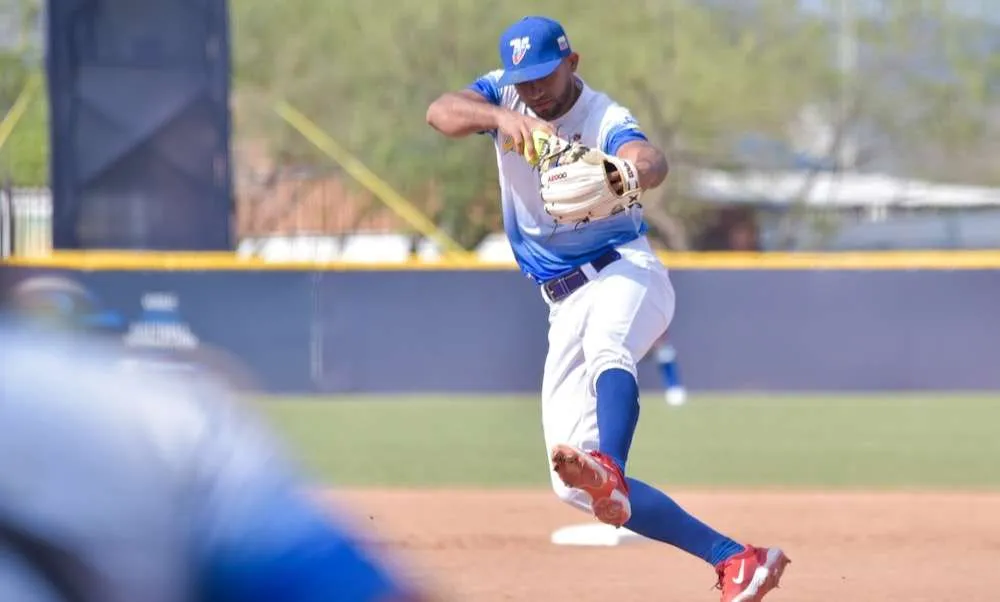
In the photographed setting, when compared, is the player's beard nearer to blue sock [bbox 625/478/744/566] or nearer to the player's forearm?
the player's forearm

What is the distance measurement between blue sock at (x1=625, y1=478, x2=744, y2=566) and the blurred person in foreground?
122 inches

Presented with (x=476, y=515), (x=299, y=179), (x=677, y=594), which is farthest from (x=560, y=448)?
(x=299, y=179)

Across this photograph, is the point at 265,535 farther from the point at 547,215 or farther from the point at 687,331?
the point at 687,331

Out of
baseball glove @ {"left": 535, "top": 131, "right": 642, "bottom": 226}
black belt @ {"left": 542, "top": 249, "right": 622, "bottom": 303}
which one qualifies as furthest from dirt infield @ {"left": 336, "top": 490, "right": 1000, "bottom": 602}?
baseball glove @ {"left": 535, "top": 131, "right": 642, "bottom": 226}

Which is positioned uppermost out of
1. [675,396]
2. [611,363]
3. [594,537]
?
[611,363]

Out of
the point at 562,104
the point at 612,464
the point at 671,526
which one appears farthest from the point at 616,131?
the point at 671,526

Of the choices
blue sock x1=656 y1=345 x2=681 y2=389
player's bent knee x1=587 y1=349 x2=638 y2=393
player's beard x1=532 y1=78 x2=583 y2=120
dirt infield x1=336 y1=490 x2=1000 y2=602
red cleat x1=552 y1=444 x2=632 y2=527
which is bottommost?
blue sock x1=656 y1=345 x2=681 y2=389

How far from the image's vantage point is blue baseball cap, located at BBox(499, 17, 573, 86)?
4.91 meters

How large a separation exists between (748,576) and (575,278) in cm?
103

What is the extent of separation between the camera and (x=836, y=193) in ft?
63.2

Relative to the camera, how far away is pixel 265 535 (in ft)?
5.47

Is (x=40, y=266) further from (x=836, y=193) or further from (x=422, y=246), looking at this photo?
(x=836, y=193)

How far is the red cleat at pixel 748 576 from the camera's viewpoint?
15.7 ft

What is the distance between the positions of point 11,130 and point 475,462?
8455mm
